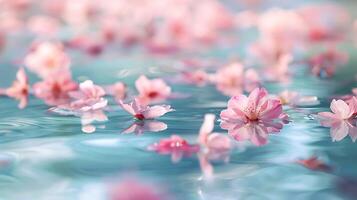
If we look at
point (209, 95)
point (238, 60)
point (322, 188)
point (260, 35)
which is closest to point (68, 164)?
point (322, 188)

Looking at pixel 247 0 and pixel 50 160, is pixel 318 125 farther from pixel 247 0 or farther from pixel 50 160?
pixel 247 0

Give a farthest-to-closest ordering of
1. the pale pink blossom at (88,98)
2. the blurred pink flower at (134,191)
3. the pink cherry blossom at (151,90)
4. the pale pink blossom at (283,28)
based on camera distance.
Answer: the pale pink blossom at (283,28) → the pink cherry blossom at (151,90) → the pale pink blossom at (88,98) → the blurred pink flower at (134,191)

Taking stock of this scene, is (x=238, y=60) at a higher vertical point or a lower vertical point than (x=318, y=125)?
higher

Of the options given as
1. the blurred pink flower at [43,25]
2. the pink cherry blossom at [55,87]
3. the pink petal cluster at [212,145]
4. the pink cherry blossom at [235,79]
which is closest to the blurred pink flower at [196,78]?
the pink cherry blossom at [235,79]

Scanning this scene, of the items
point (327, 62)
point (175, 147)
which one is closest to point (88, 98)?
point (175, 147)

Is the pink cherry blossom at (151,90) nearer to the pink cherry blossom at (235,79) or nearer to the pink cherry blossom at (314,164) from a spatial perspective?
the pink cherry blossom at (235,79)

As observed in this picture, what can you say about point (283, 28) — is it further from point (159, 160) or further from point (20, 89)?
point (159, 160)
